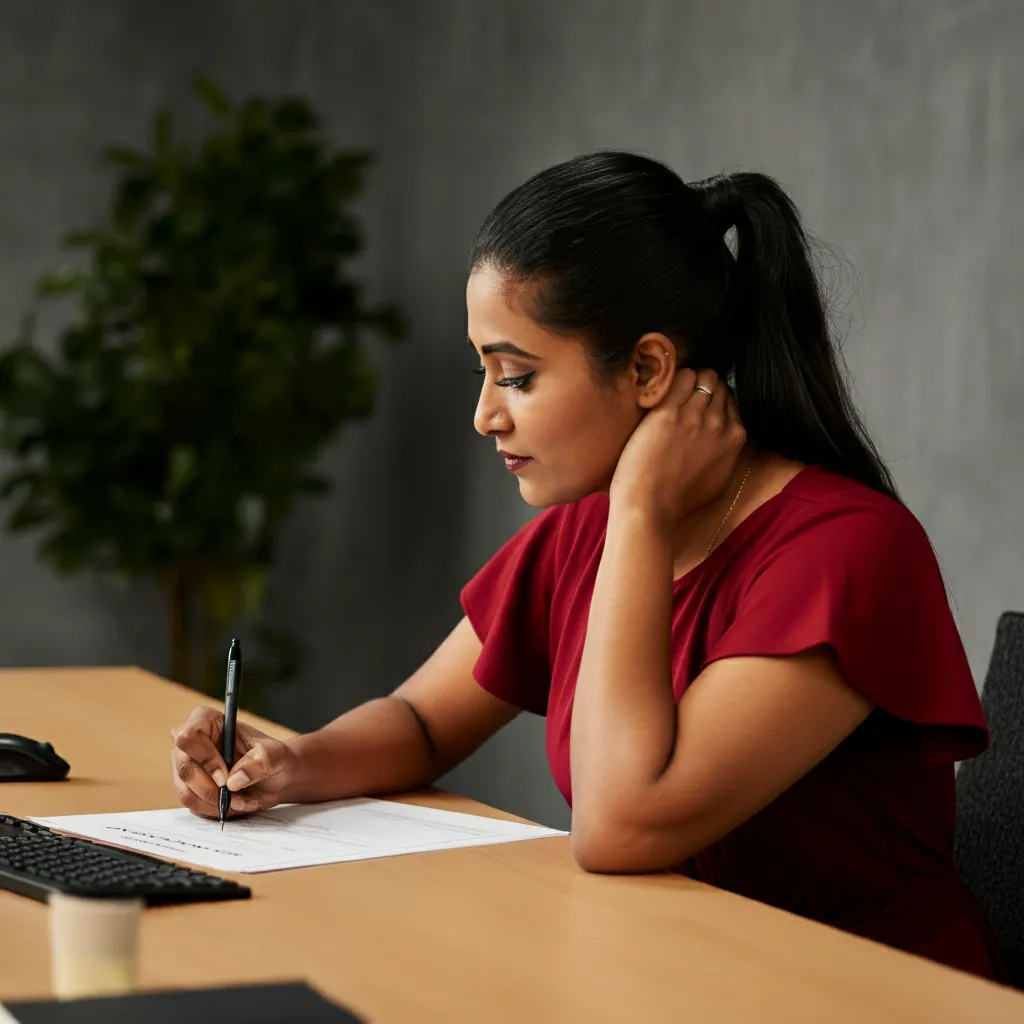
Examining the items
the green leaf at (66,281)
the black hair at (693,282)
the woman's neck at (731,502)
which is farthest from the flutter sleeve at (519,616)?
the green leaf at (66,281)

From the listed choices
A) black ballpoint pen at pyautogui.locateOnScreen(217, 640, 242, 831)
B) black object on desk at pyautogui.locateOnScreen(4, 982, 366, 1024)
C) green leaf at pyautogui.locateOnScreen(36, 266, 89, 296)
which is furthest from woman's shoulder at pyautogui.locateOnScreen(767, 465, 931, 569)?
green leaf at pyautogui.locateOnScreen(36, 266, 89, 296)

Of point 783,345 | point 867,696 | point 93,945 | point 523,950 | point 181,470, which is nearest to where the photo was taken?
point 93,945

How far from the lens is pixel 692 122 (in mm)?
2963

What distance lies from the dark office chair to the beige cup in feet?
3.20

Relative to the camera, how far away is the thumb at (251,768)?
136 cm

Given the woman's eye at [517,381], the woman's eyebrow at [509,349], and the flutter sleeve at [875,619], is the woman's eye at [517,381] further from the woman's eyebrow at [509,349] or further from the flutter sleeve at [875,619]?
the flutter sleeve at [875,619]

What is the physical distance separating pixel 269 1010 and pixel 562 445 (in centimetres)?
75

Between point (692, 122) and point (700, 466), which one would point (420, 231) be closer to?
point (692, 122)

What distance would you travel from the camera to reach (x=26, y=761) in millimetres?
1502

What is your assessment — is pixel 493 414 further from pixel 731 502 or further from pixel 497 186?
pixel 497 186

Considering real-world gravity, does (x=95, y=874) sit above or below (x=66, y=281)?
below

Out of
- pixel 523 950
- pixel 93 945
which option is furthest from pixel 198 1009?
pixel 523 950

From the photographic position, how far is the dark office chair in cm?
146

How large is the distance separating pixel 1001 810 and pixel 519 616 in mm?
545
